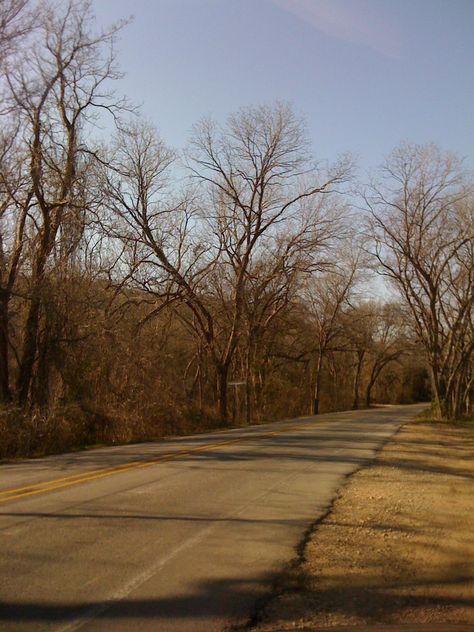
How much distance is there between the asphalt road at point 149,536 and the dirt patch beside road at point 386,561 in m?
0.33

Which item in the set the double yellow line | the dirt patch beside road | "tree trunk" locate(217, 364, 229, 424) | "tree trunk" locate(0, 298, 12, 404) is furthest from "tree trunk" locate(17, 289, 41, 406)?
the dirt patch beside road

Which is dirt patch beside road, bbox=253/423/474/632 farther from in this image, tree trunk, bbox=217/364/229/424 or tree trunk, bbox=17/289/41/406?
tree trunk, bbox=217/364/229/424

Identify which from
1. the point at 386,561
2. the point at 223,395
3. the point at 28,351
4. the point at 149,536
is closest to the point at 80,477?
the point at 149,536

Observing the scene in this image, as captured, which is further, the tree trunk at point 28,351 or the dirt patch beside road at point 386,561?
the tree trunk at point 28,351

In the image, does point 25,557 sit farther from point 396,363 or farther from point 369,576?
point 396,363

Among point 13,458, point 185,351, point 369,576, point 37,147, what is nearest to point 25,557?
point 369,576

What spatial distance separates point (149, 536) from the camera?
7320 millimetres

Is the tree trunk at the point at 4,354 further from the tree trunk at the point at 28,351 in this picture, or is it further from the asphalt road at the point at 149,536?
the asphalt road at the point at 149,536

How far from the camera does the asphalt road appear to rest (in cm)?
Answer: 511

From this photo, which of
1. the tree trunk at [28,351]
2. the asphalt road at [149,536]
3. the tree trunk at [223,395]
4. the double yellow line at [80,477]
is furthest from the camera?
the tree trunk at [223,395]

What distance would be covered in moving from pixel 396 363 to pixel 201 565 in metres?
82.8

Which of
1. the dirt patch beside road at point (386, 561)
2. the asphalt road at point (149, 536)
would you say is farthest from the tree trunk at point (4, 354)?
the dirt patch beside road at point (386, 561)

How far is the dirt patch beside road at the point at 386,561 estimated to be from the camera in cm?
520

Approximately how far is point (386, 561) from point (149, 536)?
2.64 meters
